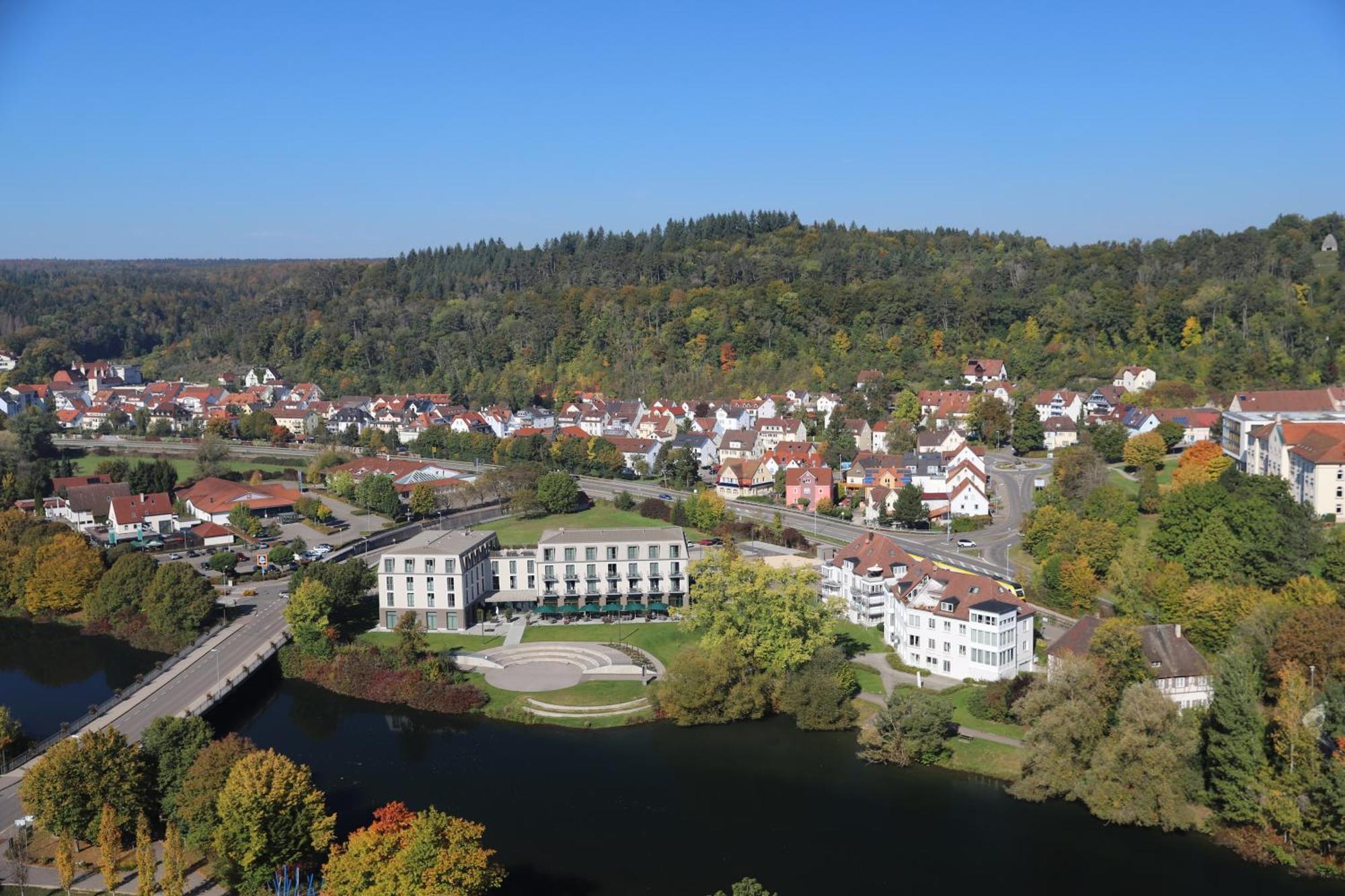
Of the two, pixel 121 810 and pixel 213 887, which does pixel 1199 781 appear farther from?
pixel 121 810

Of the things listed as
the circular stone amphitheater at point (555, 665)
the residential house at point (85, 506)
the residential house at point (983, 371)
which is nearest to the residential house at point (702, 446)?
the residential house at point (983, 371)

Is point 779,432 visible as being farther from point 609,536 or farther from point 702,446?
point 609,536

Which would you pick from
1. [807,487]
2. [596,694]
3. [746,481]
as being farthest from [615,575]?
[746,481]

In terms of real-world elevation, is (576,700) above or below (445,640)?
below

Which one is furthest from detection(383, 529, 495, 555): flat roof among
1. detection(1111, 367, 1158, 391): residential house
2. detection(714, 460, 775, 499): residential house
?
detection(1111, 367, 1158, 391): residential house

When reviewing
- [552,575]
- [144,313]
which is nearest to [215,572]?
[552,575]

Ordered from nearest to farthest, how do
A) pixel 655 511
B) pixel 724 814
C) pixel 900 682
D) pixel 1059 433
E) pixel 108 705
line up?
pixel 724 814 → pixel 108 705 → pixel 900 682 → pixel 655 511 → pixel 1059 433

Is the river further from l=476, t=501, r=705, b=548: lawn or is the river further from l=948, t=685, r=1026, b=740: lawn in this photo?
l=476, t=501, r=705, b=548: lawn
